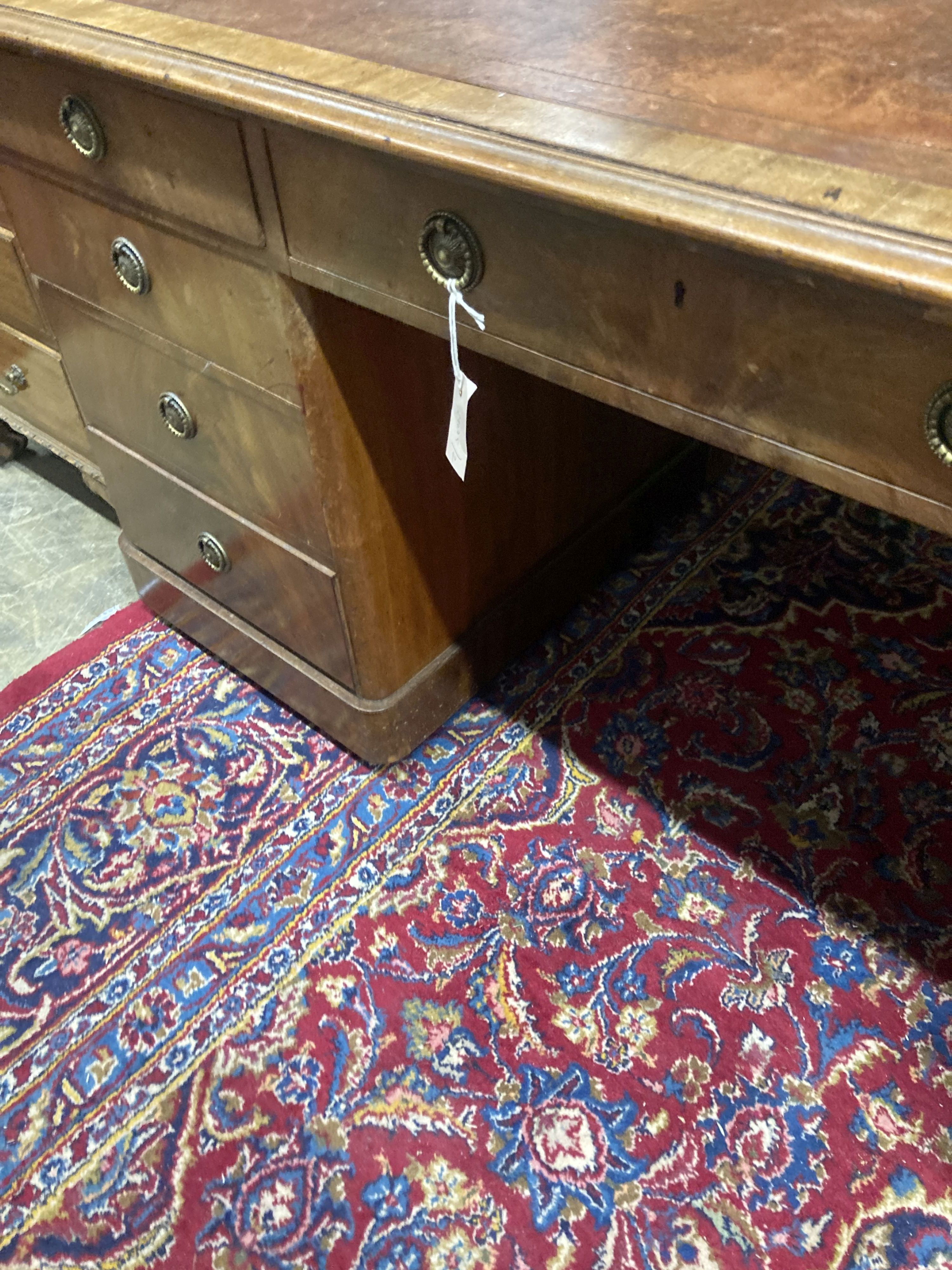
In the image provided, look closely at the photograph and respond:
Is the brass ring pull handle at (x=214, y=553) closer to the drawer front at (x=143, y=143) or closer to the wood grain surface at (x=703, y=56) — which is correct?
the drawer front at (x=143, y=143)

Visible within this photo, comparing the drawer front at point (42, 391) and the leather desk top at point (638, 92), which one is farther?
the drawer front at point (42, 391)

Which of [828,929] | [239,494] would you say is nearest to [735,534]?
[828,929]

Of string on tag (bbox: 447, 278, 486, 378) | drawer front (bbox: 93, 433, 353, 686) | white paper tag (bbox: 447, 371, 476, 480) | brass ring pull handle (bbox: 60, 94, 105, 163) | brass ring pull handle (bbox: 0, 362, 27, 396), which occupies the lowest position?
drawer front (bbox: 93, 433, 353, 686)

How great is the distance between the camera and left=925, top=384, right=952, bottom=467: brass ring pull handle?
1.84ft

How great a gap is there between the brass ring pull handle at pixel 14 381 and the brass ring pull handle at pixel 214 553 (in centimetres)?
52

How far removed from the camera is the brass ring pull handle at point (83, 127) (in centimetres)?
96

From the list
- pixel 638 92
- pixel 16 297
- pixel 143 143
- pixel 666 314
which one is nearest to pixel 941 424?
pixel 666 314

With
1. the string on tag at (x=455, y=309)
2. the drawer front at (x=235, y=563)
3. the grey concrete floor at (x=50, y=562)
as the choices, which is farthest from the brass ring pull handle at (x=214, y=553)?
the string on tag at (x=455, y=309)

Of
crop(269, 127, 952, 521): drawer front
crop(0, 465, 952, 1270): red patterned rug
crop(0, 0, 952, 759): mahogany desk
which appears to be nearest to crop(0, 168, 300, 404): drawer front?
crop(0, 0, 952, 759): mahogany desk

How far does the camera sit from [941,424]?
1.87ft

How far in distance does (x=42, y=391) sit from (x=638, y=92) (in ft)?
4.02

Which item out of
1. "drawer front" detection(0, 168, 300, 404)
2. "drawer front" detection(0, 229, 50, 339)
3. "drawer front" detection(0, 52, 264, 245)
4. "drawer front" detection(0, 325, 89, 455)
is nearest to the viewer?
"drawer front" detection(0, 52, 264, 245)

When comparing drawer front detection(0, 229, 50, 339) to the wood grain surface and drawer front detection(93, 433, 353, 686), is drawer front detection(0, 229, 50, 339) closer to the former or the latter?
drawer front detection(93, 433, 353, 686)

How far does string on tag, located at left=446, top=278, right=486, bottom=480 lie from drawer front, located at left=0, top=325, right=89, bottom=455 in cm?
90
